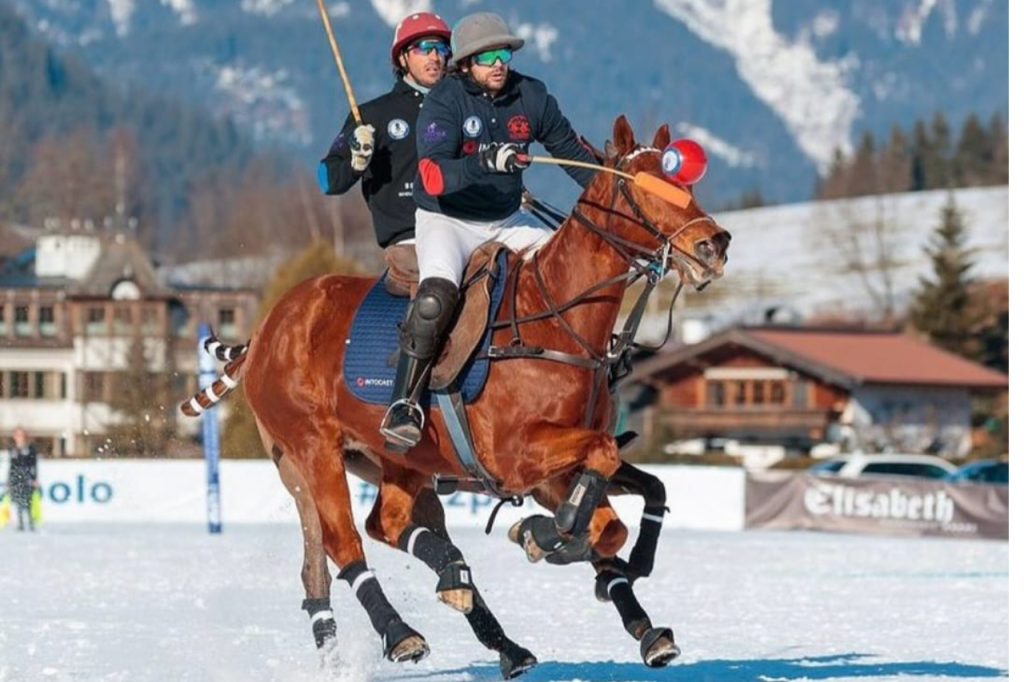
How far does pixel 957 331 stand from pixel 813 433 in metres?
17.4

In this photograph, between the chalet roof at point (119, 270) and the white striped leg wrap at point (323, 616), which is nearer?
the white striped leg wrap at point (323, 616)

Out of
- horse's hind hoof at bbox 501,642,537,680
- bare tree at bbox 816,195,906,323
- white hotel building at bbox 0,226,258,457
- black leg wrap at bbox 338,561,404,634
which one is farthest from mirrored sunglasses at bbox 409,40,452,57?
bare tree at bbox 816,195,906,323

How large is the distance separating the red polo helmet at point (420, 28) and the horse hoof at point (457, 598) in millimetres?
2984

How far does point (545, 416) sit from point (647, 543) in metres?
1.47

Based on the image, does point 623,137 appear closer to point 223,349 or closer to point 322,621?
point 322,621

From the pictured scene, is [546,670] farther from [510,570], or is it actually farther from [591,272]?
[510,570]

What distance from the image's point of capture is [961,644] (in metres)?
14.6

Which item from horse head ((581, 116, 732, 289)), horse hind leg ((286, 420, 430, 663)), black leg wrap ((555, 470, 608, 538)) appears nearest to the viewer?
horse head ((581, 116, 732, 289))

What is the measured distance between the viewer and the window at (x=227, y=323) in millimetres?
82438

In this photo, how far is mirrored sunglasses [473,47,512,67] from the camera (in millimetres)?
10805

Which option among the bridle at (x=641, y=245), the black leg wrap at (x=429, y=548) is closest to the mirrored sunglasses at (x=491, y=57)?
the bridle at (x=641, y=245)

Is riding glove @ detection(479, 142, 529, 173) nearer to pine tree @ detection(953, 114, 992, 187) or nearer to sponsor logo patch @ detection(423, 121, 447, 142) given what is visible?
sponsor logo patch @ detection(423, 121, 447, 142)

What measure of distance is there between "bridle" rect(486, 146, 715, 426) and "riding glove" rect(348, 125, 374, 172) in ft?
3.41

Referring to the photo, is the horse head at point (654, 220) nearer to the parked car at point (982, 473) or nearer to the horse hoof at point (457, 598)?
the horse hoof at point (457, 598)
